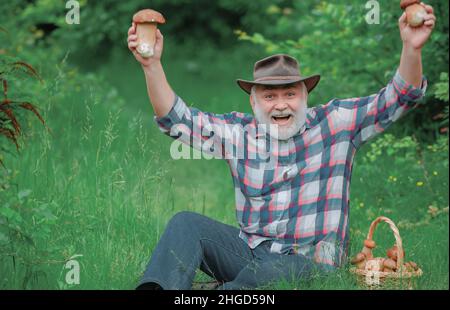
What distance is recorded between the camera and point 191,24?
1208 cm

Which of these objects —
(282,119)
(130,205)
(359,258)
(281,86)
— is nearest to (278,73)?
(281,86)

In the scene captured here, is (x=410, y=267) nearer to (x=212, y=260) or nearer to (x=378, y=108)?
(x=378, y=108)

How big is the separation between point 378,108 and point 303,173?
410 millimetres

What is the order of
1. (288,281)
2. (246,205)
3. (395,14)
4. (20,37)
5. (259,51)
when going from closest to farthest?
(288,281), (246,205), (395,14), (20,37), (259,51)

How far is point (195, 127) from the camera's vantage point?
3812mm

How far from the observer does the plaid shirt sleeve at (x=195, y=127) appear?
3.76m

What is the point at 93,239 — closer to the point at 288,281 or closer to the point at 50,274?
the point at 50,274

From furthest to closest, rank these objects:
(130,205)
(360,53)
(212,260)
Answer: (360,53) → (130,205) → (212,260)

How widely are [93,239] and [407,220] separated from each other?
1.77m

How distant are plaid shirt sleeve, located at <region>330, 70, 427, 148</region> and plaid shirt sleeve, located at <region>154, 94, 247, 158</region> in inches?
18.6

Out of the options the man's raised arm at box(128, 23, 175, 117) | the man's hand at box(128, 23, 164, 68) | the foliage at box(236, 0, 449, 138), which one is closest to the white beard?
the man's raised arm at box(128, 23, 175, 117)

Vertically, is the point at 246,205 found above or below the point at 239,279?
above

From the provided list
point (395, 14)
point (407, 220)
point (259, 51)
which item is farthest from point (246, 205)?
point (259, 51)

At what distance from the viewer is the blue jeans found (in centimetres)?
353
